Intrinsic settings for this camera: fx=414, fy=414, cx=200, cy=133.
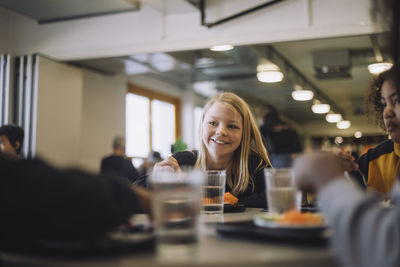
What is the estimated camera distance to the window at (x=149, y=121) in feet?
22.6

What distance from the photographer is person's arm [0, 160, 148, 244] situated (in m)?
0.57

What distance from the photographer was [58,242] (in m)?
0.60

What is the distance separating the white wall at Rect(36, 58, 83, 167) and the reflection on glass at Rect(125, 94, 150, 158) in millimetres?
1759

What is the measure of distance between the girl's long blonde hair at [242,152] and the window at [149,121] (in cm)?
453

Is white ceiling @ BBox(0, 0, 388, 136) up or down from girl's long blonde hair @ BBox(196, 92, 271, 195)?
up

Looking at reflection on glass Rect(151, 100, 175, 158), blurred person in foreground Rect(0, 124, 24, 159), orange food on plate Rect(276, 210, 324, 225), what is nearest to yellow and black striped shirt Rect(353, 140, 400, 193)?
orange food on plate Rect(276, 210, 324, 225)

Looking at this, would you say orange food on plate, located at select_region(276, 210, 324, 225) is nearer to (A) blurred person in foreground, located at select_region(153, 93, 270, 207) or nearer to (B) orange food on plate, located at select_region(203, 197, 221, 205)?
(B) orange food on plate, located at select_region(203, 197, 221, 205)

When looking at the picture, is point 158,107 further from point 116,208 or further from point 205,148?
point 116,208

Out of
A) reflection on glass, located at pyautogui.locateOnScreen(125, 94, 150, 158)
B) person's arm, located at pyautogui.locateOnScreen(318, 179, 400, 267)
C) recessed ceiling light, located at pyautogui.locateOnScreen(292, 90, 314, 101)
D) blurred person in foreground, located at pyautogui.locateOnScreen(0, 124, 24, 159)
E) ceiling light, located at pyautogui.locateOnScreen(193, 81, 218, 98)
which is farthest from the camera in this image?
ceiling light, located at pyautogui.locateOnScreen(193, 81, 218, 98)

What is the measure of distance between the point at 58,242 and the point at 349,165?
1002 millimetres

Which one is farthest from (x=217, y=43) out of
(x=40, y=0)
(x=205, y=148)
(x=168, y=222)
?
(x=168, y=222)

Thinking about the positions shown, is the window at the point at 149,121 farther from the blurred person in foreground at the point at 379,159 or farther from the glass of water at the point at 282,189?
the glass of water at the point at 282,189

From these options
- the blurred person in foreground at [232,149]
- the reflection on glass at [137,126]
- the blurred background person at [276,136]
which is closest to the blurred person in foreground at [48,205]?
the blurred person in foreground at [232,149]

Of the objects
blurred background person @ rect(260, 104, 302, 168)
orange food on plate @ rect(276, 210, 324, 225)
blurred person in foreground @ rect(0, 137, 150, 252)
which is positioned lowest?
orange food on plate @ rect(276, 210, 324, 225)
